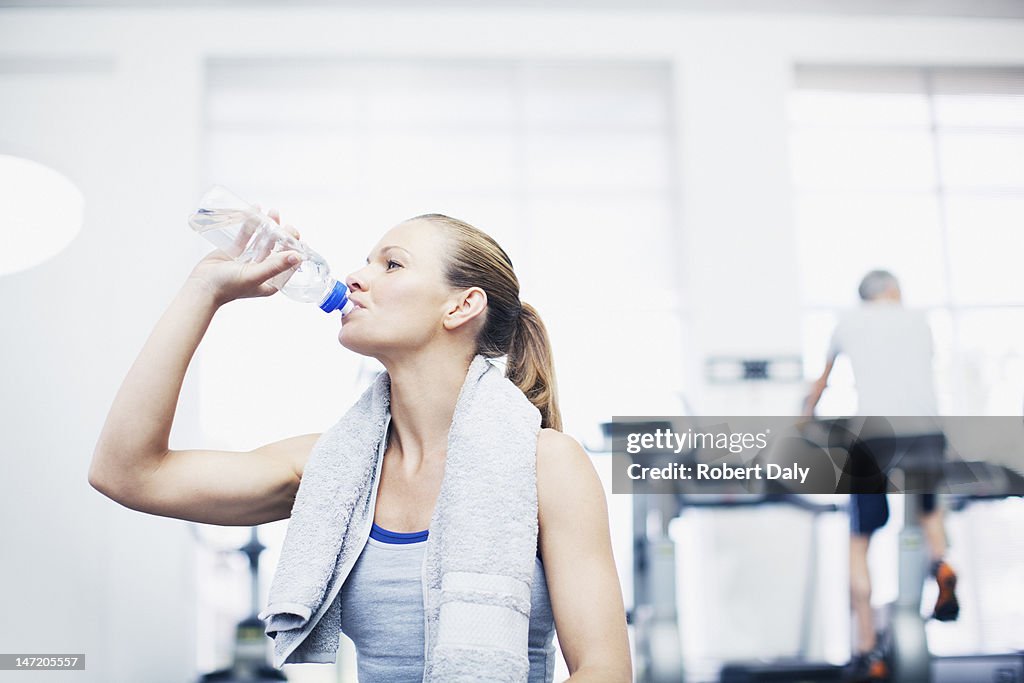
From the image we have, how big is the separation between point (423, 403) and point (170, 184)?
2.22 m

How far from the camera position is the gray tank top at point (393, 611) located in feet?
3.00

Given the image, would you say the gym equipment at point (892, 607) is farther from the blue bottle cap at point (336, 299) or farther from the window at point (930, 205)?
the blue bottle cap at point (336, 299)

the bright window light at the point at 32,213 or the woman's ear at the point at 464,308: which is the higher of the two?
the bright window light at the point at 32,213

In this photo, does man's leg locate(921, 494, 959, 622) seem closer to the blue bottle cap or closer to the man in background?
the man in background

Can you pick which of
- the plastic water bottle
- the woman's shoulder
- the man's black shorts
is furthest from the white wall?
the woman's shoulder

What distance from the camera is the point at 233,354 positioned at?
2.97m

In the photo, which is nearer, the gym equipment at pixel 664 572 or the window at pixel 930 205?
Result: the gym equipment at pixel 664 572

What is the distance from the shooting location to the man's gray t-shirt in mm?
2482

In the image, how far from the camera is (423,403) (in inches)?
41.3

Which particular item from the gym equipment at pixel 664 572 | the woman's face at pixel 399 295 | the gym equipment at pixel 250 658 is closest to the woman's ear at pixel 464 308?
the woman's face at pixel 399 295

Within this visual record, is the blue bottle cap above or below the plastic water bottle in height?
below

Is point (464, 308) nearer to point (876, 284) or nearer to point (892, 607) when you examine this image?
point (892, 607)

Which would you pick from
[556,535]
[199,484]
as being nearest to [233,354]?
[199,484]

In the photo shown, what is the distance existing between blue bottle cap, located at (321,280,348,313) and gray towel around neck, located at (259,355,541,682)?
0.13 metres
